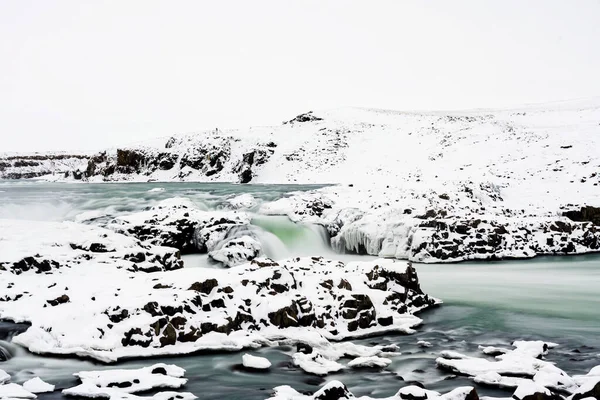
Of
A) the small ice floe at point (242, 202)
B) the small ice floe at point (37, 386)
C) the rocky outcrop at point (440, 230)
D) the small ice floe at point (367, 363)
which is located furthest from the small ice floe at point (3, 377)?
the small ice floe at point (242, 202)

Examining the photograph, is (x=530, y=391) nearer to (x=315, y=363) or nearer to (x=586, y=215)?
(x=315, y=363)

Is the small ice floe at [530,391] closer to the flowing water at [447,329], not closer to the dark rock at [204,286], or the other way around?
the flowing water at [447,329]

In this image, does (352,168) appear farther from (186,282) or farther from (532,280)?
(186,282)

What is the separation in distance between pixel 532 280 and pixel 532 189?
51.4 ft

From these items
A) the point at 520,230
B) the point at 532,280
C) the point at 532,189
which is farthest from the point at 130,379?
the point at 532,189

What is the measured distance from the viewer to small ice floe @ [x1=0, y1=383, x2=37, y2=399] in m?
7.40

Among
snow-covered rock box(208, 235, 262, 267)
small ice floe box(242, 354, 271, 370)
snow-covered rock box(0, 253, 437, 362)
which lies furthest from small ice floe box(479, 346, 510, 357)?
snow-covered rock box(208, 235, 262, 267)

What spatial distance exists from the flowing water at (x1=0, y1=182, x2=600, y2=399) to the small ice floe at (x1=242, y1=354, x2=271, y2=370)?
194 mm

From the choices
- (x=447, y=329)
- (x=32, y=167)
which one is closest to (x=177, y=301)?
(x=447, y=329)

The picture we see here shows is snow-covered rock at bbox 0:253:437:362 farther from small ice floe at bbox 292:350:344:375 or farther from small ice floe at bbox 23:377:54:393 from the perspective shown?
small ice floe at bbox 23:377:54:393

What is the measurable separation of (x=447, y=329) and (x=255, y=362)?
5108 millimetres

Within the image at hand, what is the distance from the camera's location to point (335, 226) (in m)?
23.5

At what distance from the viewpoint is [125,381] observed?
817 cm

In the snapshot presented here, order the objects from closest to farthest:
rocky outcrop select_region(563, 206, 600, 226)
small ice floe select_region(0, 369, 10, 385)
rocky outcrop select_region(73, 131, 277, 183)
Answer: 1. small ice floe select_region(0, 369, 10, 385)
2. rocky outcrop select_region(563, 206, 600, 226)
3. rocky outcrop select_region(73, 131, 277, 183)
